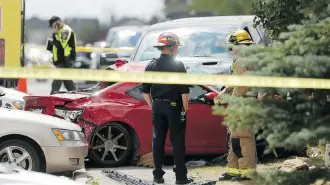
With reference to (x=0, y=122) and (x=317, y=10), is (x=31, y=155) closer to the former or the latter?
(x=0, y=122)

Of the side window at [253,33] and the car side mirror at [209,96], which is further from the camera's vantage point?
the side window at [253,33]

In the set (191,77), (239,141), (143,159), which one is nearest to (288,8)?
(239,141)

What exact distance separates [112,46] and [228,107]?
2002cm

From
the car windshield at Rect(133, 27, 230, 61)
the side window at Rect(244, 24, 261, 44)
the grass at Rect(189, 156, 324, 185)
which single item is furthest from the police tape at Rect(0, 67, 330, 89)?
the side window at Rect(244, 24, 261, 44)

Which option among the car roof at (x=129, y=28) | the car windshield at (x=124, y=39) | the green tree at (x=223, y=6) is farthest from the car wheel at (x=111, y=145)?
the car roof at (x=129, y=28)

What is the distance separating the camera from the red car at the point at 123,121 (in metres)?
11.9

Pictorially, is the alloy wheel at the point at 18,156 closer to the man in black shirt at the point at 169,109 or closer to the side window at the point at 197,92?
the man in black shirt at the point at 169,109

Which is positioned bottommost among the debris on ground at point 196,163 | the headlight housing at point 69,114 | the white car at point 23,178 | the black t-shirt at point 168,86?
the debris on ground at point 196,163

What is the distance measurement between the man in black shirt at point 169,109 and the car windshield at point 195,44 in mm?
3319

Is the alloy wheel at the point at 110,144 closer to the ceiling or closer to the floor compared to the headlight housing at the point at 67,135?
closer to the floor

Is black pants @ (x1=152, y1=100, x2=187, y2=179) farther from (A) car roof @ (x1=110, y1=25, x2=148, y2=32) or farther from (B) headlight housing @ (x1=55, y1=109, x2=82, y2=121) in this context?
(A) car roof @ (x1=110, y1=25, x2=148, y2=32)

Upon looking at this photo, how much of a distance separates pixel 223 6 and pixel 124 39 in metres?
5.65

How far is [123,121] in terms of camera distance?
1200cm

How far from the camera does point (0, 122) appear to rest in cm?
1011
